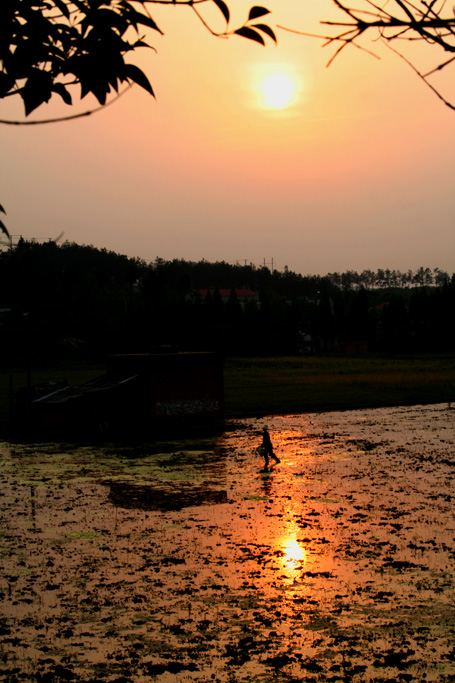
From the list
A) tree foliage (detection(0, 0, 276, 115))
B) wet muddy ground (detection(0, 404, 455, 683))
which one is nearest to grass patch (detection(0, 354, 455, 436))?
wet muddy ground (detection(0, 404, 455, 683))

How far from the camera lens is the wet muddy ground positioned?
20.6 feet

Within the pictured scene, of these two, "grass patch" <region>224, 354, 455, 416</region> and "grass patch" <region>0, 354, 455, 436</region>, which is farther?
"grass patch" <region>224, 354, 455, 416</region>

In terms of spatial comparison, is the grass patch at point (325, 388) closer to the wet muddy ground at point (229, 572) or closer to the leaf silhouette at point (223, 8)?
the wet muddy ground at point (229, 572)

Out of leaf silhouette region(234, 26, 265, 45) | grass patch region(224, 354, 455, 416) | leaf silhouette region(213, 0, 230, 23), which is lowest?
grass patch region(224, 354, 455, 416)

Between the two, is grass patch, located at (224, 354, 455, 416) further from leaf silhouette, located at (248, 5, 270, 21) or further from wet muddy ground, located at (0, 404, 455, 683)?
leaf silhouette, located at (248, 5, 270, 21)

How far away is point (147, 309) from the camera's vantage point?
86688 mm

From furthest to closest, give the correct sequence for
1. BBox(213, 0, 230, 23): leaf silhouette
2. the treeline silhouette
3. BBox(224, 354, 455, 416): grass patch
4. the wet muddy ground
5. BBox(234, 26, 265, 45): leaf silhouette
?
the treeline silhouette
BBox(224, 354, 455, 416): grass patch
the wet muddy ground
BBox(234, 26, 265, 45): leaf silhouette
BBox(213, 0, 230, 23): leaf silhouette

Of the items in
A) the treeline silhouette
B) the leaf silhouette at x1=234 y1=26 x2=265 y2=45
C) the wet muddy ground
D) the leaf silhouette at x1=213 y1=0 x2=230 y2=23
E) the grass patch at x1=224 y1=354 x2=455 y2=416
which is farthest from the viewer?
the treeline silhouette

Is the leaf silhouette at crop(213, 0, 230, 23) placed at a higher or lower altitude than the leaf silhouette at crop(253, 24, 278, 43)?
higher

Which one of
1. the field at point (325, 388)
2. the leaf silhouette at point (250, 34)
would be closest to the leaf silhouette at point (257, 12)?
the leaf silhouette at point (250, 34)

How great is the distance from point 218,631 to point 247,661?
2.29ft

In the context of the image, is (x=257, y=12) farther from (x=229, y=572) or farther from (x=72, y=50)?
(x=229, y=572)

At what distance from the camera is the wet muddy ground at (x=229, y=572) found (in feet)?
20.6

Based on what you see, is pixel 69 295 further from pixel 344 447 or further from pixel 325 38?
pixel 325 38
